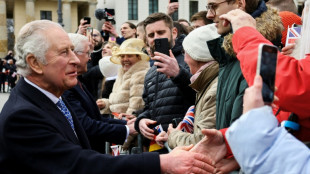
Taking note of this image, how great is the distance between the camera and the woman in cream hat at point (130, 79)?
5590 mm

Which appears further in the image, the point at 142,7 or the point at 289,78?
the point at 142,7

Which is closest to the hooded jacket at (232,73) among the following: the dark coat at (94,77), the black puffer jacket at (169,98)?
the black puffer jacket at (169,98)

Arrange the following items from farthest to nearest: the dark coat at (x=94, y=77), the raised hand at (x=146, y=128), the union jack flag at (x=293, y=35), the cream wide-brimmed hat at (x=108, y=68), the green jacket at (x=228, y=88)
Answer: the dark coat at (x=94, y=77), the cream wide-brimmed hat at (x=108, y=68), the raised hand at (x=146, y=128), the union jack flag at (x=293, y=35), the green jacket at (x=228, y=88)

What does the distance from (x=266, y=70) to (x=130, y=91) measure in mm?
4232

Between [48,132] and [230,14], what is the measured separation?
4.46 feet

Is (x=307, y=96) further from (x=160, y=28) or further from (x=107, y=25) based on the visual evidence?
(x=107, y=25)

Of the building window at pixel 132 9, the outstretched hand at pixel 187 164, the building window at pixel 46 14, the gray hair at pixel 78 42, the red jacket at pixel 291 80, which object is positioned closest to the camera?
the red jacket at pixel 291 80

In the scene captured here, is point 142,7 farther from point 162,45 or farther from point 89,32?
point 162,45

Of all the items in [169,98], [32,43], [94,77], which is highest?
[32,43]

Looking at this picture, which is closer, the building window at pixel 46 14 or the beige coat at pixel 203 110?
the beige coat at pixel 203 110

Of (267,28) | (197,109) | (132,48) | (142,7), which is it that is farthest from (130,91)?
(142,7)

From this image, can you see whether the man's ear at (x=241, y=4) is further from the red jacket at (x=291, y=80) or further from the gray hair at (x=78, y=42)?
the gray hair at (x=78, y=42)

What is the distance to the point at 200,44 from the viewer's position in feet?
12.2

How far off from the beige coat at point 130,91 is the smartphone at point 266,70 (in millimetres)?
4077
